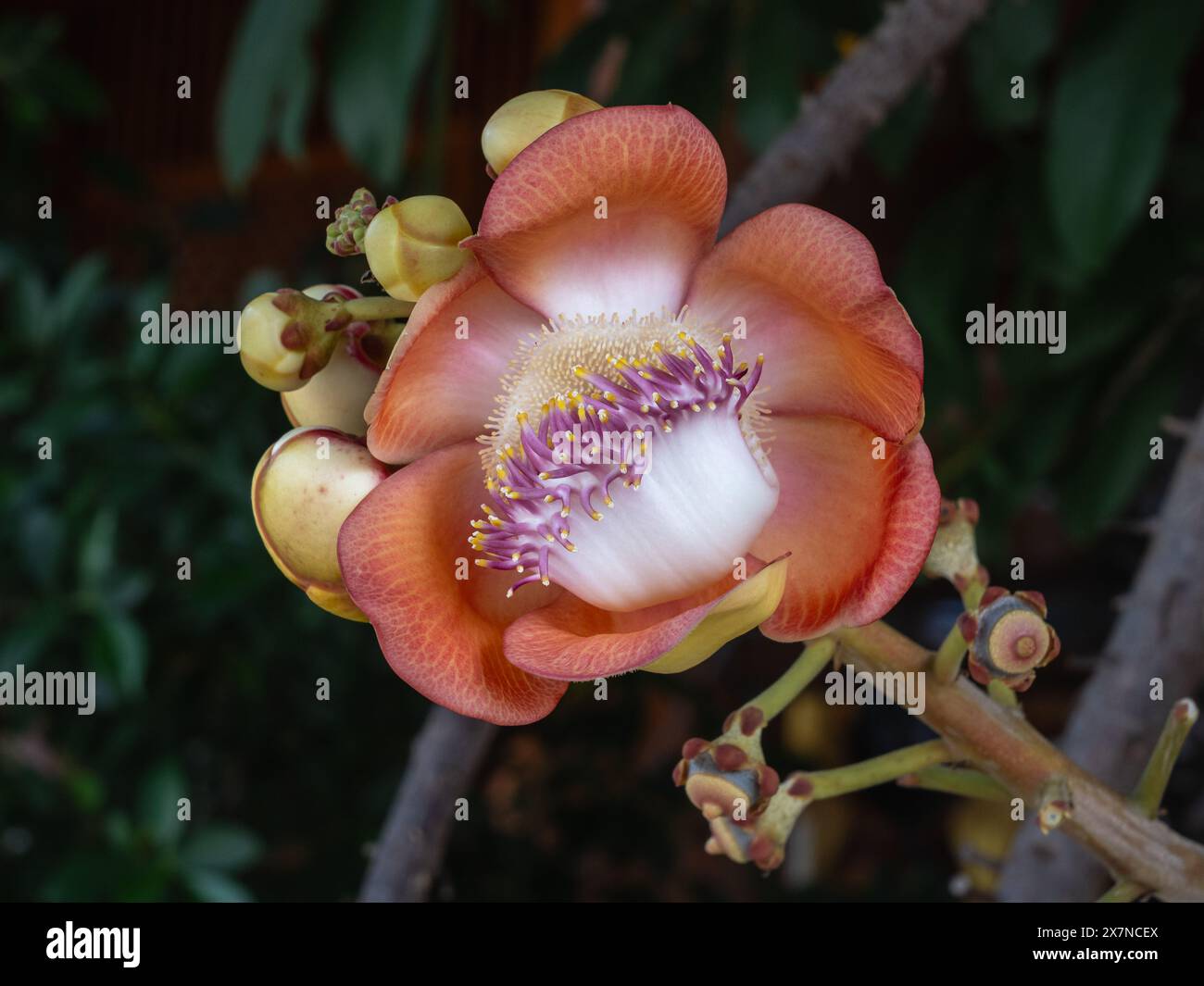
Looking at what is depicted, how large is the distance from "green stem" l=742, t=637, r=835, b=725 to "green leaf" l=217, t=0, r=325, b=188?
46.0 inches

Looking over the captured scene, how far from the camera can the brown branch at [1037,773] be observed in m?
0.46

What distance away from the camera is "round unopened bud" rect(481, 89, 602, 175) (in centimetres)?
44

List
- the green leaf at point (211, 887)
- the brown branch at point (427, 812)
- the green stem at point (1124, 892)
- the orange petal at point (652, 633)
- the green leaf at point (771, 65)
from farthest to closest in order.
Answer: the green leaf at point (771, 65)
the green leaf at point (211, 887)
the brown branch at point (427, 812)
the green stem at point (1124, 892)
the orange petal at point (652, 633)

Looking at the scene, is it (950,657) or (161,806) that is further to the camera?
(161,806)

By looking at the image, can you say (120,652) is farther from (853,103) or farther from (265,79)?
(853,103)

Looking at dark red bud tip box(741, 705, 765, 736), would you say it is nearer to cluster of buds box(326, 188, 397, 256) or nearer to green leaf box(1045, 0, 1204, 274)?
cluster of buds box(326, 188, 397, 256)

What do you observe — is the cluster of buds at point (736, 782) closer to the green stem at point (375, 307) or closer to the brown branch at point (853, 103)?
the green stem at point (375, 307)

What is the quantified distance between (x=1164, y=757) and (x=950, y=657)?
4.4 inches

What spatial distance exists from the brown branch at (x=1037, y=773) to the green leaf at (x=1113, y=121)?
89 cm

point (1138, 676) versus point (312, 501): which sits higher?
point (312, 501)

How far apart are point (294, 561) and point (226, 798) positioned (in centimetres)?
125

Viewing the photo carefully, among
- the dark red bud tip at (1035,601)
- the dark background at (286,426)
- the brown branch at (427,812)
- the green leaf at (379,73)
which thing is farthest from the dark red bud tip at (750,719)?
the green leaf at (379,73)

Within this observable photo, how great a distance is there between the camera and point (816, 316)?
0.45 metres

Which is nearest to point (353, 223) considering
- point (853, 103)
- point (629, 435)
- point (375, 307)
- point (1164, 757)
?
point (375, 307)
